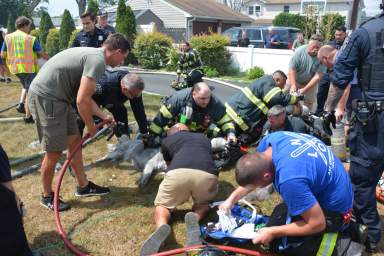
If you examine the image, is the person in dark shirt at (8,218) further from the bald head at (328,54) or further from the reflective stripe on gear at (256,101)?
the bald head at (328,54)

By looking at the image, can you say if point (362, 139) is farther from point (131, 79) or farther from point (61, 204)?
point (61, 204)

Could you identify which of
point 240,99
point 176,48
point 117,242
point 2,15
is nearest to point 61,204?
point 117,242

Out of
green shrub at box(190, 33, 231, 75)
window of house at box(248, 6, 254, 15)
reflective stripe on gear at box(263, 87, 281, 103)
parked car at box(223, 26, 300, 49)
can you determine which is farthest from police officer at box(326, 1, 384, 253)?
window of house at box(248, 6, 254, 15)

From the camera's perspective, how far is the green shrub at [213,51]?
15500 millimetres

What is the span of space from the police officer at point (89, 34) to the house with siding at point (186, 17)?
2082cm

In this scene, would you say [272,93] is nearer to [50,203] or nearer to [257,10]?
[50,203]

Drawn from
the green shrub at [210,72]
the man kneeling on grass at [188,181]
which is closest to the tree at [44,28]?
the green shrub at [210,72]

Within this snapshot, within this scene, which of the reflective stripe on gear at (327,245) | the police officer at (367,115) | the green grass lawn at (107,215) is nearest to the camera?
the reflective stripe on gear at (327,245)

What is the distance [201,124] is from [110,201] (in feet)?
5.13

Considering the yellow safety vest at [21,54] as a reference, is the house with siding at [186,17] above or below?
above

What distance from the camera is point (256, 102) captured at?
517 centimetres

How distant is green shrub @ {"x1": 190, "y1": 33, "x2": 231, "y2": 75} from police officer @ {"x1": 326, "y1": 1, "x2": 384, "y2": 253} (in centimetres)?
1266

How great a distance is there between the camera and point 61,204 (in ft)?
12.6

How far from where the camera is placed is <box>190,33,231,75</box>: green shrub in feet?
50.9
